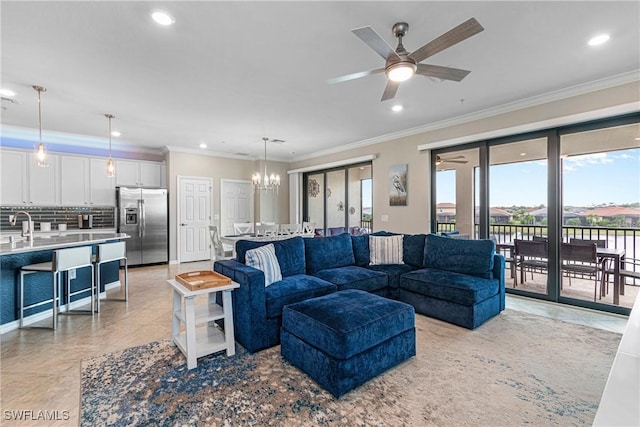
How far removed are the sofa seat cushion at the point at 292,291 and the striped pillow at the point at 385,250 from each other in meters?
1.18

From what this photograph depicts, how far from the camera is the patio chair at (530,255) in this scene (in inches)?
154

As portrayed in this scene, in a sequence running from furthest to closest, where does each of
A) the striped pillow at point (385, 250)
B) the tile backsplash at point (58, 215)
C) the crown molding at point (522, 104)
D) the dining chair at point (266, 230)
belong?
the dining chair at point (266, 230), the tile backsplash at point (58, 215), the striped pillow at point (385, 250), the crown molding at point (522, 104)

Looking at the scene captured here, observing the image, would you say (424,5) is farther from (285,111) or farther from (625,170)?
(625,170)

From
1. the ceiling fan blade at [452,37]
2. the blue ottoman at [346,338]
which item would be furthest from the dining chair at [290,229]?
the ceiling fan blade at [452,37]

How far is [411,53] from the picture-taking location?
2127 mm

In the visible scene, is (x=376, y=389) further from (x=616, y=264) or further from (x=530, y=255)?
(x=616, y=264)

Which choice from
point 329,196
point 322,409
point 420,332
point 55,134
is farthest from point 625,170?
point 55,134

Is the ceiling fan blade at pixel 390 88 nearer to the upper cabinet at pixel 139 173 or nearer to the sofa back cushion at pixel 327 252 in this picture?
the sofa back cushion at pixel 327 252

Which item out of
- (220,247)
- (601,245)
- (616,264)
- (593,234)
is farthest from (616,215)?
(220,247)

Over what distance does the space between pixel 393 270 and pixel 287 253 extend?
1.44 metres

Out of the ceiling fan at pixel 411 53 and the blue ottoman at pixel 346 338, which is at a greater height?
the ceiling fan at pixel 411 53

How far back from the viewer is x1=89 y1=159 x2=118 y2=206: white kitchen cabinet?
233 inches

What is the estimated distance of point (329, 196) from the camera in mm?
7328

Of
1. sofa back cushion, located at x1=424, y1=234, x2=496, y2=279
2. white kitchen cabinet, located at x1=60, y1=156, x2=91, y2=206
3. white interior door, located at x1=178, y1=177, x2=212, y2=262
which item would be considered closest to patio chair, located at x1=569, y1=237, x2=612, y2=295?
sofa back cushion, located at x1=424, y1=234, x2=496, y2=279
